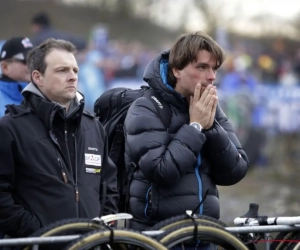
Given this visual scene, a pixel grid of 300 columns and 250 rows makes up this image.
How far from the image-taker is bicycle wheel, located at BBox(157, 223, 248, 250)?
3.90m

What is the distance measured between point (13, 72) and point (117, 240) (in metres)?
2.89

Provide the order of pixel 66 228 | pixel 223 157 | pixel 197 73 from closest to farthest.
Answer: pixel 66 228 < pixel 223 157 < pixel 197 73

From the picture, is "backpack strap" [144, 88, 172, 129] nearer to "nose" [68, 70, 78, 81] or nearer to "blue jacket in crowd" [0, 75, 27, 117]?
"nose" [68, 70, 78, 81]

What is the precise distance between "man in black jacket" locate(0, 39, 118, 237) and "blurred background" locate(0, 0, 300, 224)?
31.5ft

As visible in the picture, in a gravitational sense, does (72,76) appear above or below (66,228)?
above

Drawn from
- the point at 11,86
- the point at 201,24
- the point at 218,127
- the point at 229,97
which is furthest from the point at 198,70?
the point at 201,24

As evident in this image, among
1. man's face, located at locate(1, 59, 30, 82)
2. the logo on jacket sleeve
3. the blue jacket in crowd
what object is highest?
man's face, located at locate(1, 59, 30, 82)

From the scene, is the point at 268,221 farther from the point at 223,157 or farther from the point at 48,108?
the point at 48,108

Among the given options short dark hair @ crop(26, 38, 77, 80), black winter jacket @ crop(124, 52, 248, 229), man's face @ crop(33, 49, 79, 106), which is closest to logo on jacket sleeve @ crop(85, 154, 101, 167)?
black winter jacket @ crop(124, 52, 248, 229)

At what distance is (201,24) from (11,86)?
16.4 meters

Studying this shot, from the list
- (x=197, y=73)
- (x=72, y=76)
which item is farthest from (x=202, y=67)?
(x=72, y=76)

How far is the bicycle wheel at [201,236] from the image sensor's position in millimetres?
3896

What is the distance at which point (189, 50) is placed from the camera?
182 inches

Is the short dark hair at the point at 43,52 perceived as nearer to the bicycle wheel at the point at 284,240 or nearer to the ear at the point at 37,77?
the ear at the point at 37,77
